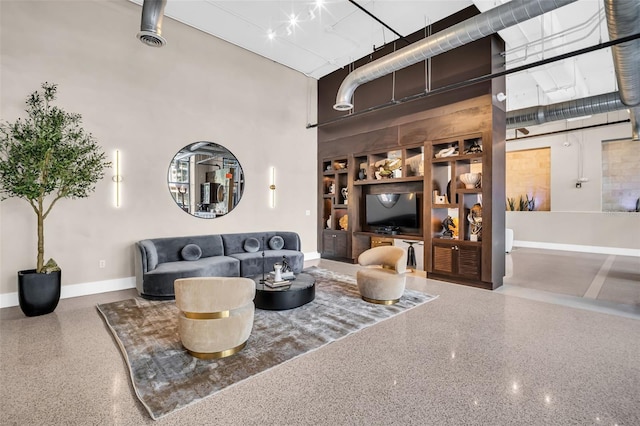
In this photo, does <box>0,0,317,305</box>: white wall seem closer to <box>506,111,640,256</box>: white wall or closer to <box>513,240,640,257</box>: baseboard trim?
<box>513,240,640,257</box>: baseboard trim

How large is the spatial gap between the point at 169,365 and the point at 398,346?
2086 millimetres

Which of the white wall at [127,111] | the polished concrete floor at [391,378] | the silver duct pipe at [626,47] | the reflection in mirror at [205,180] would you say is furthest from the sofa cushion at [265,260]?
the silver duct pipe at [626,47]

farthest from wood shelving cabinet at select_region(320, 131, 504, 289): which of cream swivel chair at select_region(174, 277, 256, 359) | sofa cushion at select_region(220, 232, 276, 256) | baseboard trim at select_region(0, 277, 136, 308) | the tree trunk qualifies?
the tree trunk

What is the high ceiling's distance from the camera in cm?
527

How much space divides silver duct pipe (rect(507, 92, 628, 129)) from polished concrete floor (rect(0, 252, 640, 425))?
15.9 feet

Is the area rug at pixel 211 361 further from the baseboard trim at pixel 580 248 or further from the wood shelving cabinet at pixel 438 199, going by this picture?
the baseboard trim at pixel 580 248

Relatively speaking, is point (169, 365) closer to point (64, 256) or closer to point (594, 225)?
point (64, 256)

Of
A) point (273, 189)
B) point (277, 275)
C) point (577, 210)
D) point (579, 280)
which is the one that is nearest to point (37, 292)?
point (277, 275)

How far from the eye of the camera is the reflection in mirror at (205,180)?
5.93m

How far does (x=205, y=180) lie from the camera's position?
6281 mm

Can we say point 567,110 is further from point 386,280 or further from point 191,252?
point 191,252

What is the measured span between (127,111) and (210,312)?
4246mm

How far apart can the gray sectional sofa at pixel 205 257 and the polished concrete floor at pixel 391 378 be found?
907 mm

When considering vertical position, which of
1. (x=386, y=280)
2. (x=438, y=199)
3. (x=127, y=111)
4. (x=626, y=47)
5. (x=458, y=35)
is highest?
(x=458, y=35)
